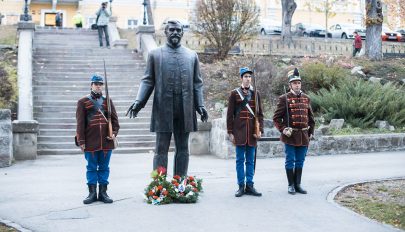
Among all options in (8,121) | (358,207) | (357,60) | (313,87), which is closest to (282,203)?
(358,207)

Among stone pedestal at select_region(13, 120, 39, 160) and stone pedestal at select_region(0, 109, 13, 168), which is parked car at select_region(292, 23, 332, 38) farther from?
stone pedestal at select_region(0, 109, 13, 168)

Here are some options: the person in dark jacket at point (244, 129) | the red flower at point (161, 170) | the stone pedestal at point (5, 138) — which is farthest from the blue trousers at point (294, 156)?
the stone pedestal at point (5, 138)

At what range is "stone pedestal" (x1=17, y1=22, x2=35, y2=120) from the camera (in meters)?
16.6

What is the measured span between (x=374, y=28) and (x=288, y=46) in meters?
3.64

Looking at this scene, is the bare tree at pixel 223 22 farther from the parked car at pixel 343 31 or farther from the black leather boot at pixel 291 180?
the parked car at pixel 343 31

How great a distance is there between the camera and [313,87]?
20.3 metres

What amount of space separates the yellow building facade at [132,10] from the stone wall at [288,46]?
40.4 ft

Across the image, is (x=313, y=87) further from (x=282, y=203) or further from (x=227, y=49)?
(x=282, y=203)

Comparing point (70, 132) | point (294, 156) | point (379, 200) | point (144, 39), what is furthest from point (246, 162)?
point (144, 39)

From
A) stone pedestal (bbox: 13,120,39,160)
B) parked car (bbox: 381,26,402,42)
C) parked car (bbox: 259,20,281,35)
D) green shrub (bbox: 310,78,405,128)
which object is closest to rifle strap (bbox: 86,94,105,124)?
stone pedestal (bbox: 13,120,39,160)

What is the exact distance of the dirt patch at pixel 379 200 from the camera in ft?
29.1

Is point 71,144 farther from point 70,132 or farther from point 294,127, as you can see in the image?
point 294,127

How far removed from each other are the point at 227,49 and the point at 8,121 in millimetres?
11599

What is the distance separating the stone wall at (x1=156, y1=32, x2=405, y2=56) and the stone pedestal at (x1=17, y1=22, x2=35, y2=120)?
4.86 meters
